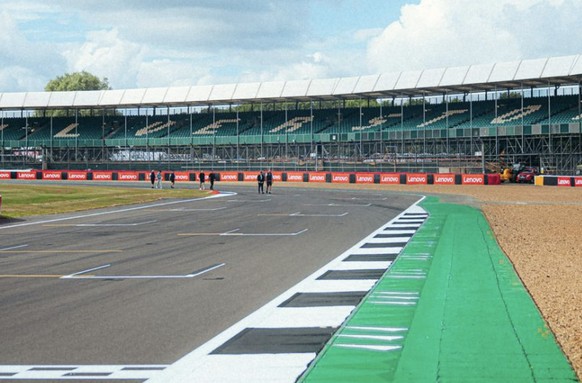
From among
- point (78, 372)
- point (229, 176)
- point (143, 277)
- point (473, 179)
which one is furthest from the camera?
point (229, 176)

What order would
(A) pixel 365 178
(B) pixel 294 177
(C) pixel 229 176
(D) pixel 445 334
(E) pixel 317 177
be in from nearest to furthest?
(D) pixel 445 334, (A) pixel 365 178, (E) pixel 317 177, (B) pixel 294 177, (C) pixel 229 176

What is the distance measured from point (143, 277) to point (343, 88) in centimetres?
6317

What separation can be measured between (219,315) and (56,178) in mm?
72918

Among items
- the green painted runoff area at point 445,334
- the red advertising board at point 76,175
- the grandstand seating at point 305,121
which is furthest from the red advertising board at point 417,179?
the green painted runoff area at point 445,334

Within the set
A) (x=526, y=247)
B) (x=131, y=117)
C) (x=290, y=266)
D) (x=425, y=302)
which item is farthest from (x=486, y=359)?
(x=131, y=117)

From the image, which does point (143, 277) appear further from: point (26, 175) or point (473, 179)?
point (26, 175)

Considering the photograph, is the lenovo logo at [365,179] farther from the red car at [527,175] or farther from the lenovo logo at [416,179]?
the red car at [527,175]

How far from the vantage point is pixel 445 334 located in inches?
325

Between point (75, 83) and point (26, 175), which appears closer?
point (26, 175)

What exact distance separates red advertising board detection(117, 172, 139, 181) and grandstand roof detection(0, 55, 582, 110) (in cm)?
1103

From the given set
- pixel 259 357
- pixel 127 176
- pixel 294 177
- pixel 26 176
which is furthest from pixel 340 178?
pixel 259 357

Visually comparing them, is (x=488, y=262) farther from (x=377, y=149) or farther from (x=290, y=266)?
(x=377, y=149)

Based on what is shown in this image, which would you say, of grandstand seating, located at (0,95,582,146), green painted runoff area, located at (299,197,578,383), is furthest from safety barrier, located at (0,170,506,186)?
green painted runoff area, located at (299,197,578,383)

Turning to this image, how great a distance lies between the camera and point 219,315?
970cm
